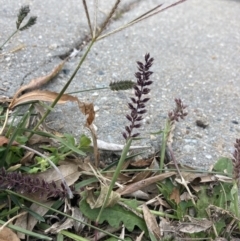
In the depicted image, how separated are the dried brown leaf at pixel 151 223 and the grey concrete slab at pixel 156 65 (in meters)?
0.20

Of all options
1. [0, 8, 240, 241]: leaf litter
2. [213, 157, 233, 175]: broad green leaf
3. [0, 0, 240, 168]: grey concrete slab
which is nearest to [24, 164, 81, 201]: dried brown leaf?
[0, 8, 240, 241]: leaf litter

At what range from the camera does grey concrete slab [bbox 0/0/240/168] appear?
1190 mm

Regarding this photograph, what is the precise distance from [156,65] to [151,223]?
62cm

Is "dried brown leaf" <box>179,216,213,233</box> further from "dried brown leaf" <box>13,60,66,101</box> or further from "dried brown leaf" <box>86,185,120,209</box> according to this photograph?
"dried brown leaf" <box>13,60,66,101</box>

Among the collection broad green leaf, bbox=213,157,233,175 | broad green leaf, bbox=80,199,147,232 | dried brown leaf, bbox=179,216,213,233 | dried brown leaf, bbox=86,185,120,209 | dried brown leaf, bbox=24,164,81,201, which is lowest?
dried brown leaf, bbox=179,216,213,233

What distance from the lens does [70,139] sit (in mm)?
1045

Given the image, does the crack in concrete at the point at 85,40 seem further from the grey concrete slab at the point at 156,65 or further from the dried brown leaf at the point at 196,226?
the dried brown leaf at the point at 196,226

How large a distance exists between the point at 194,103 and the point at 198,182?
0.31 meters

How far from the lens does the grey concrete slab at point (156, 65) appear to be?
1.19 metres

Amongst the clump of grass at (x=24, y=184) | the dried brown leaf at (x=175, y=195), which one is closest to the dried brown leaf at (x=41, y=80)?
the clump of grass at (x=24, y=184)

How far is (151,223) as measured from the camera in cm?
95

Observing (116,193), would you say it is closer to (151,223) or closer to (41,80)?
(151,223)

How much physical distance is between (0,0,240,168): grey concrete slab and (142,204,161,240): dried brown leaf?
197 mm

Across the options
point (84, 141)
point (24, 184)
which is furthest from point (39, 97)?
point (24, 184)
